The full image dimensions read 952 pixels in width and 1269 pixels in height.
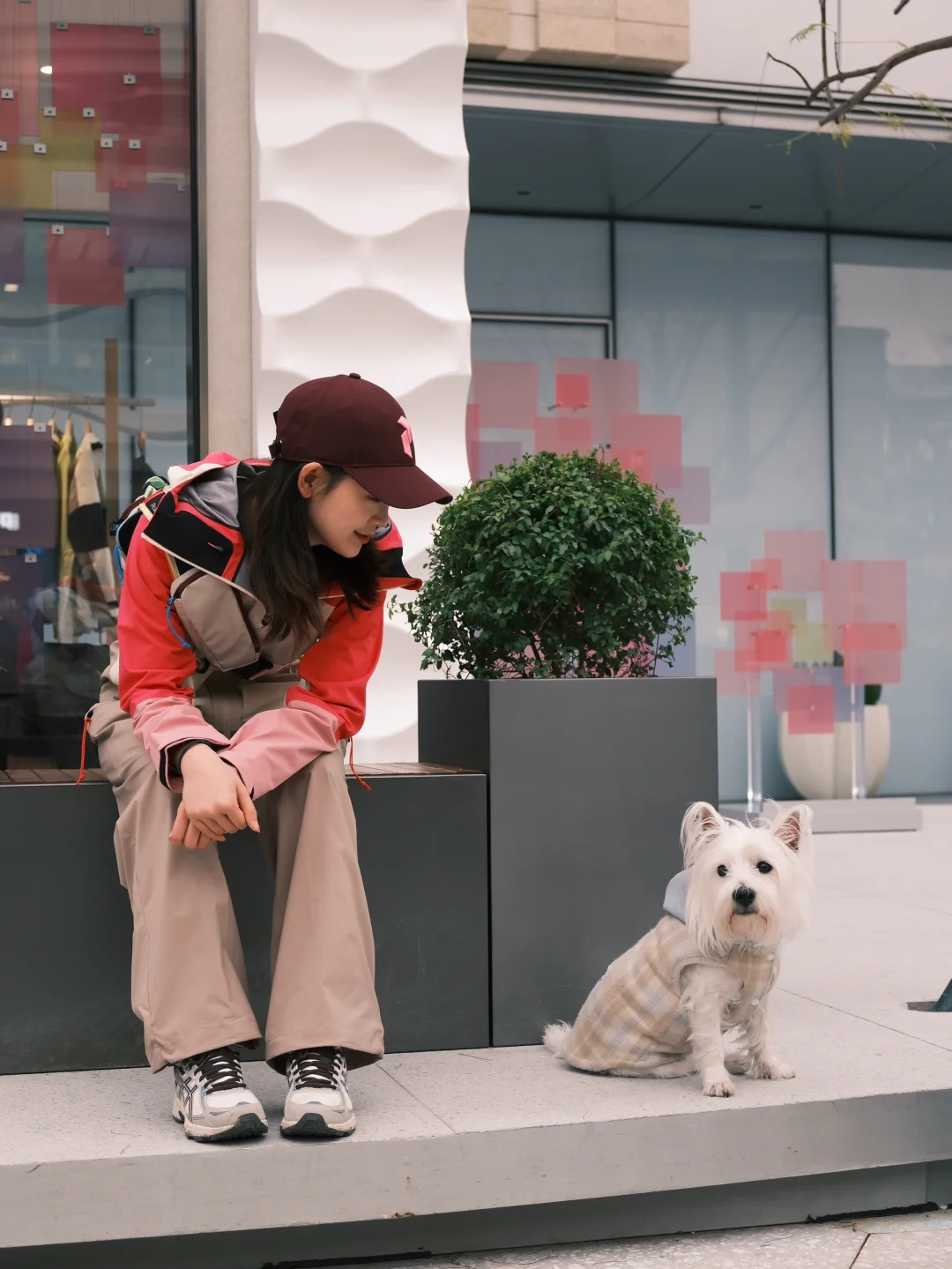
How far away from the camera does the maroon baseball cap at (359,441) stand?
94.6 inches

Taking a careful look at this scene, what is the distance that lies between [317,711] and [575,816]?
0.72m

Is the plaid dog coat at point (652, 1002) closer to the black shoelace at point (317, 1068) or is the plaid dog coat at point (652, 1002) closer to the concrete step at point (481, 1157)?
the concrete step at point (481, 1157)

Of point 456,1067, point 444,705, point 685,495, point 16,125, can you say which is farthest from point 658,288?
point 456,1067

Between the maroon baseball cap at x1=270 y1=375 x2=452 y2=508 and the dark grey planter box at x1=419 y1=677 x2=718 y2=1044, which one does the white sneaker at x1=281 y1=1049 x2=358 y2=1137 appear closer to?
the dark grey planter box at x1=419 y1=677 x2=718 y2=1044

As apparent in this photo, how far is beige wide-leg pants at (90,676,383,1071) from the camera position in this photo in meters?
2.29

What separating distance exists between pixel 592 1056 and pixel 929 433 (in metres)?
7.45

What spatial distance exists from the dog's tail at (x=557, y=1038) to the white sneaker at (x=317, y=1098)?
0.61 metres

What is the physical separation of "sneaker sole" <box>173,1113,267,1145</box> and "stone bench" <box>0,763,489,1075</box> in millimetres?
612

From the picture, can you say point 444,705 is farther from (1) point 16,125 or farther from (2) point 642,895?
(1) point 16,125

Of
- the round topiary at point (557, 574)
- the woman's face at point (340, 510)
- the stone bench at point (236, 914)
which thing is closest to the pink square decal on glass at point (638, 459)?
the round topiary at point (557, 574)

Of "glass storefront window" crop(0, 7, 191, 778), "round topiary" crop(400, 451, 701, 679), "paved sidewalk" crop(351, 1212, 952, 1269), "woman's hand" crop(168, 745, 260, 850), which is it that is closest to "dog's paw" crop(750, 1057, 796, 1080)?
"paved sidewalk" crop(351, 1212, 952, 1269)

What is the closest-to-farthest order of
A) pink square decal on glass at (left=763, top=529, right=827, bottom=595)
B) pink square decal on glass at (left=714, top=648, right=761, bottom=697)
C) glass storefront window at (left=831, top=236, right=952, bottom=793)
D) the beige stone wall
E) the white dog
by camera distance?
the white dog, the beige stone wall, pink square decal on glass at (left=714, top=648, right=761, bottom=697), pink square decal on glass at (left=763, top=529, right=827, bottom=595), glass storefront window at (left=831, top=236, right=952, bottom=793)

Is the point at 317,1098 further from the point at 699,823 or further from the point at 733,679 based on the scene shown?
the point at 733,679

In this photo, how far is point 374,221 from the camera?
604 centimetres
